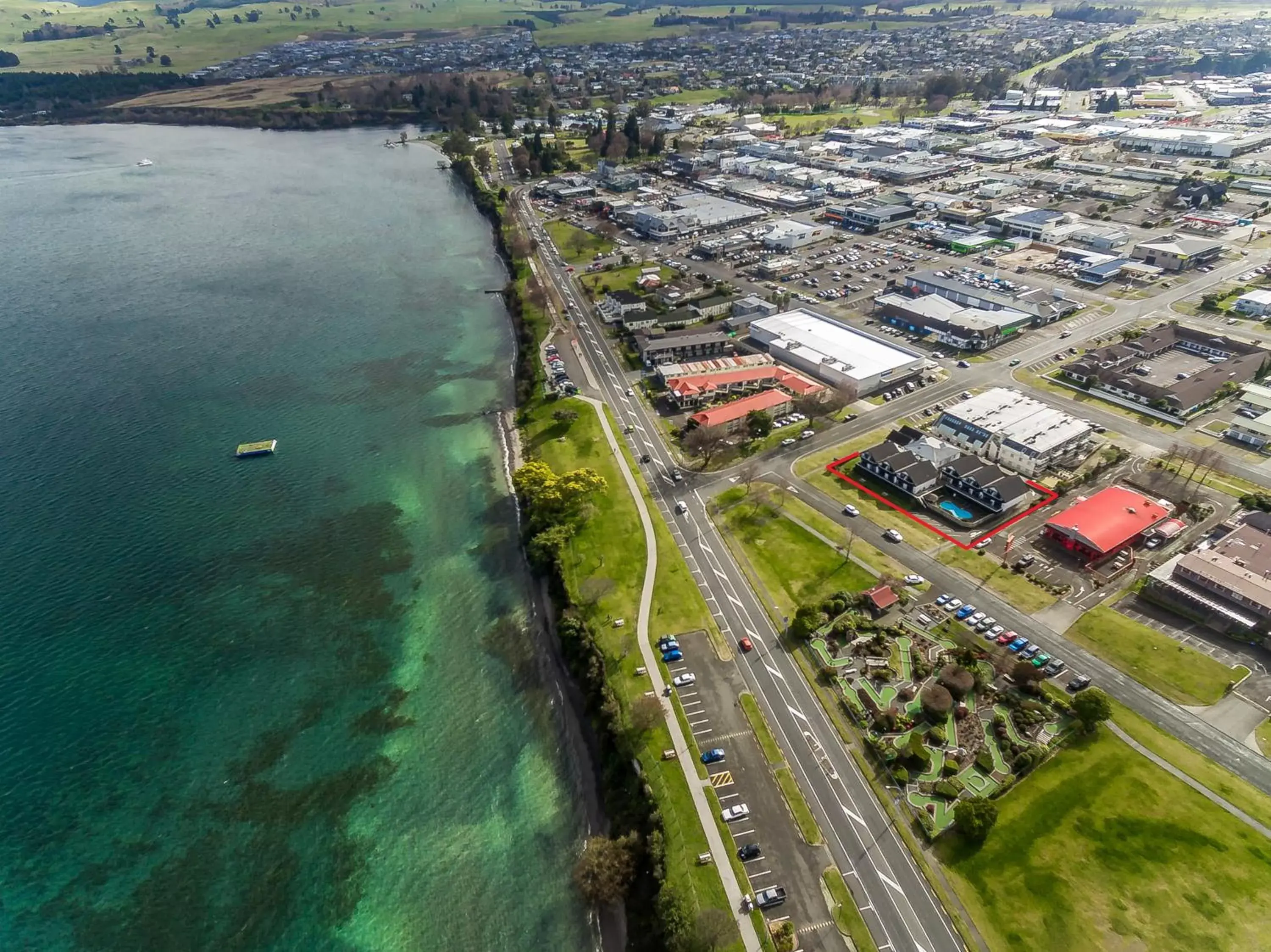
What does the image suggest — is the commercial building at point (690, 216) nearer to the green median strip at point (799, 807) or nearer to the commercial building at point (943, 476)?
the commercial building at point (943, 476)

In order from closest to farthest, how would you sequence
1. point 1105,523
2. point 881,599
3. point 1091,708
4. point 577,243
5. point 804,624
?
point 1091,708 < point 804,624 < point 881,599 < point 1105,523 < point 577,243

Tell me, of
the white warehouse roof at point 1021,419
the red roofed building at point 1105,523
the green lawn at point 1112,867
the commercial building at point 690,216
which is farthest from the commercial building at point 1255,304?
the green lawn at point 1112,867

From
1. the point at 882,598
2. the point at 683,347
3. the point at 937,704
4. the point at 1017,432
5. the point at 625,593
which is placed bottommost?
the point at 625,593

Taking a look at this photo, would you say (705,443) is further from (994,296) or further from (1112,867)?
(994,296)

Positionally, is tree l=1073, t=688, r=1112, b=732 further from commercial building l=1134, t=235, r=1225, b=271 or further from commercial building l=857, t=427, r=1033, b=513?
commercial building l=1134, t=235, r=1225, b=271

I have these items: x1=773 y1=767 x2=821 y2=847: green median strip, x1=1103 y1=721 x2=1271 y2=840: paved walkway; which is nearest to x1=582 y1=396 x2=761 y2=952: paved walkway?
x1=773 y1=767 x2=821 y2=847: green median strip

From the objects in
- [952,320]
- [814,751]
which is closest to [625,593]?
[814,751]
